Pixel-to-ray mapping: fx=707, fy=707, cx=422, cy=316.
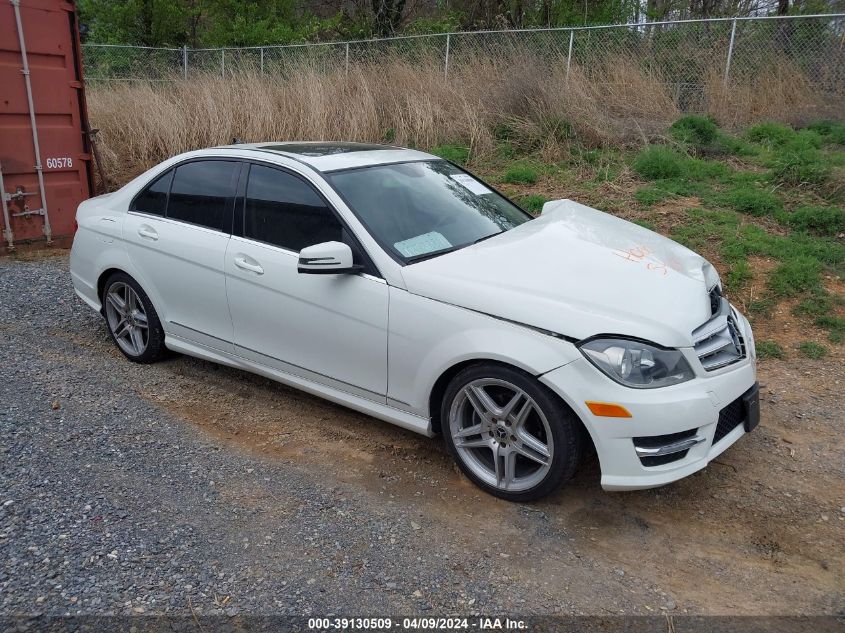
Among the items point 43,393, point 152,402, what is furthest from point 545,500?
point 43,393

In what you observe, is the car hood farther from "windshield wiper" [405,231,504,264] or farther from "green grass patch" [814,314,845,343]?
"green grass patch" [814,314,845,343]

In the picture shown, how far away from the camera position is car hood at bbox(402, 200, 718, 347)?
10.7ft

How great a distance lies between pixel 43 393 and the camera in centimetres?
471

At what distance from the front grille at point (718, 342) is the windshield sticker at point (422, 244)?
143 cm

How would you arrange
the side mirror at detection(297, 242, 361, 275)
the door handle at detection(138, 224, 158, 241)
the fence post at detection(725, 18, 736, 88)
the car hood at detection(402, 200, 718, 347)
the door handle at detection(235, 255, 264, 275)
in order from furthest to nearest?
the fence post at detection(725, 18, 736, 88) < the door handle at detection(138, 224, 158, 241) < the door handle at detection(235, 255, 264, 275) < the side mirror at detection(297, 242, 361, 275) < the car hood at detection(402, 200, 718, 347)

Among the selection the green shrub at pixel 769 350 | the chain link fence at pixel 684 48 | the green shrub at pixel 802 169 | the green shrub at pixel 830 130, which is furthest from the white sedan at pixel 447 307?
the chain link fence at pixel 684 48

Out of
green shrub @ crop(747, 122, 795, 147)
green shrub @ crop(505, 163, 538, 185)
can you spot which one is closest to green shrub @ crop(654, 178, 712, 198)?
green shrub @ crop(505, 163, 538, 185)

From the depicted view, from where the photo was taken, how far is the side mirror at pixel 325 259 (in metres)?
3.71

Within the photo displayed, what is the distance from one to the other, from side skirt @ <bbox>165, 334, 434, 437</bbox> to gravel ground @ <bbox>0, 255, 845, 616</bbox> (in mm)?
282

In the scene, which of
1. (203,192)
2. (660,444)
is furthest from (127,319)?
(660,444)

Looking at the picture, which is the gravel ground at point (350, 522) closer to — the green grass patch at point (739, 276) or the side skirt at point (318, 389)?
the side skirt at point (318, 389)

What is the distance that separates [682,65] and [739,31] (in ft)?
3.11

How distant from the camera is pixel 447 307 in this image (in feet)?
11.5

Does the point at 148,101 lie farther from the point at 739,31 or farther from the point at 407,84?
the point at 739,31
